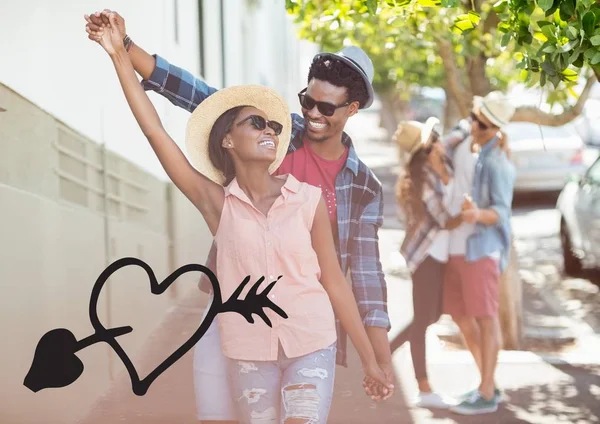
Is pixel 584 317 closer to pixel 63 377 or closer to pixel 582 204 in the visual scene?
pixel 582 204

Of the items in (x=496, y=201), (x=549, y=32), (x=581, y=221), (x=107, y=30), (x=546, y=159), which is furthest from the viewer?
(x=546, y=159)

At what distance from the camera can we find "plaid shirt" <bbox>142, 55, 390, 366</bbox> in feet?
16.1

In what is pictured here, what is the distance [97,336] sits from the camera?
4922 mm

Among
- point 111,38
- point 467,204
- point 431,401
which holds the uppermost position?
point 111,38

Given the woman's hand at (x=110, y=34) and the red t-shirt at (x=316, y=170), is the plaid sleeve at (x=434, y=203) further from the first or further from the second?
the woman's hand at (x=110, y=34)

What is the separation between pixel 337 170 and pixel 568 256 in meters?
6.04

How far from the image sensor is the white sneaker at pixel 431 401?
5.55 meters

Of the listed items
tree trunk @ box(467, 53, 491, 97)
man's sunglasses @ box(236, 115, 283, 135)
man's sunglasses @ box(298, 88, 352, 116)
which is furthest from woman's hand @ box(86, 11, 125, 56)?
tree trunk @ box(467, 53, 491, 97)

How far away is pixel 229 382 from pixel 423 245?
1555 millimetres

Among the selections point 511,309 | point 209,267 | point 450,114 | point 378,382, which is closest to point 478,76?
point 511,309

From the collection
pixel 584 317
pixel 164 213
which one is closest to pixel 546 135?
pixel 584 317

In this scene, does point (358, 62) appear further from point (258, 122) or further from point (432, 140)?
point (432, 140)

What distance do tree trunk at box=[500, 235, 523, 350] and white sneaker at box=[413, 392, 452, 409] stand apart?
4.92 feet

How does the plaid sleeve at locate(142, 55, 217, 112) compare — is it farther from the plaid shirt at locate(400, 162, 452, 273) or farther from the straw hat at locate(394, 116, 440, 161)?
the plaid shirt at locate(400, 162, 452, 273)
